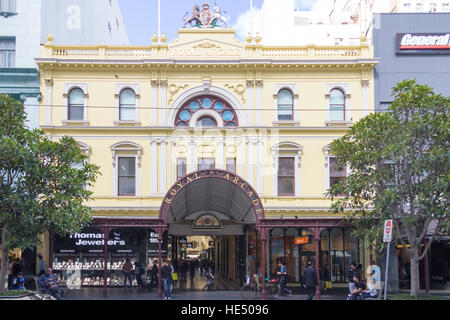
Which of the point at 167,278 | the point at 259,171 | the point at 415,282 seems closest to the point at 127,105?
the point at 259,171

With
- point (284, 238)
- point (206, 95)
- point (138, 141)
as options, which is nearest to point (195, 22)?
point (206, 95)

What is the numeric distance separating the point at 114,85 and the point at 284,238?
12.7m

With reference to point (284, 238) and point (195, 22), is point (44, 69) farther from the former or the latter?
point (284, 238)

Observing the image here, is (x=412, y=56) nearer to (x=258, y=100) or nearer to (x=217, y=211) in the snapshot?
(x=258, y=100)

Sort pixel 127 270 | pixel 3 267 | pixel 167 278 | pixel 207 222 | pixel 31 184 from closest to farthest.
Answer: pixel 3 267 → pixel 31 184 → pixel 167 278 → pixel 127 270 → pixel 207 222

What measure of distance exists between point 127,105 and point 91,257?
855 centimetres

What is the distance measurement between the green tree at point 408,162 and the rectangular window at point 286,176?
8058 millimetres

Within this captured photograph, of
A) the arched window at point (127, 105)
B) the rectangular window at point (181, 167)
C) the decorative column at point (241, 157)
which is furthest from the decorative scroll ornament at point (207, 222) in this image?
the arched window at point (127, 105)

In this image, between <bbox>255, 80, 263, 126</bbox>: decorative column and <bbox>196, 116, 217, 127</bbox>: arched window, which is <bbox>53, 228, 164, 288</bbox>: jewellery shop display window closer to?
<bbox>196, 116, 217, 127</bbox>: arched window

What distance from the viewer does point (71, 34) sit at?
37844 millimetres

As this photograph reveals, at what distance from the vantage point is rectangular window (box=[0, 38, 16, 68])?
3241 centimetres

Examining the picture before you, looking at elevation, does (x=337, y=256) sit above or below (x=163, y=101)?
below

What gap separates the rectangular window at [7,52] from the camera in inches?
1276

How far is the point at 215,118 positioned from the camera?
109 feet
